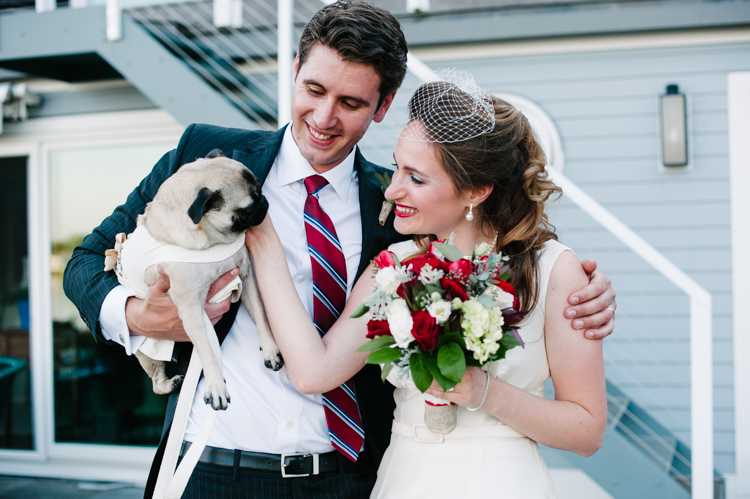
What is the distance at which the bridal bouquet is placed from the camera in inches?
56.6

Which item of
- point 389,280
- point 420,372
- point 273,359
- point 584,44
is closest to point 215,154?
point 273,359

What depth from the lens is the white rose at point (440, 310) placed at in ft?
4.73

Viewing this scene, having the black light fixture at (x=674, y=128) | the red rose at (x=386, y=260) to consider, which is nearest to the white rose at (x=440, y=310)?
the red rose at (x=386, y=260)

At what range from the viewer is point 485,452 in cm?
176

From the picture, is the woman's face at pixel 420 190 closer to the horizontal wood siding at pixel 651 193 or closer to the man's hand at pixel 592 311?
the man's hand at pixel 592 311

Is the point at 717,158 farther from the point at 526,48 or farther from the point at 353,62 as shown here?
the point at 353,62

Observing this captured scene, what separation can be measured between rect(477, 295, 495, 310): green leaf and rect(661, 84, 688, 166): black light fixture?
412 centimetres

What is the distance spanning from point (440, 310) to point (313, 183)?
82 cm

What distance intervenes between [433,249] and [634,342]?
409 cm

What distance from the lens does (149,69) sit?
4770mm

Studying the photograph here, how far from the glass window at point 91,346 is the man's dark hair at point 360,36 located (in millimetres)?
4403

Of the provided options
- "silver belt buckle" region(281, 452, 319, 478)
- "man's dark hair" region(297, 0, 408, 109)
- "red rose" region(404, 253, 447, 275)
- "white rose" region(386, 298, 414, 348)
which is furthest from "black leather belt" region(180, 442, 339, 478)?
"man's dark hair" region(297, 0, 408, 109)

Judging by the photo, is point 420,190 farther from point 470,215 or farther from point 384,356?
point 384,356

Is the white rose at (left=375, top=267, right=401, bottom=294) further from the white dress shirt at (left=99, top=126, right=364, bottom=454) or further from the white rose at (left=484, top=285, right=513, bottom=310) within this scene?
the white dress shirt at (left=99, top=126, right=364, bottom=454)
